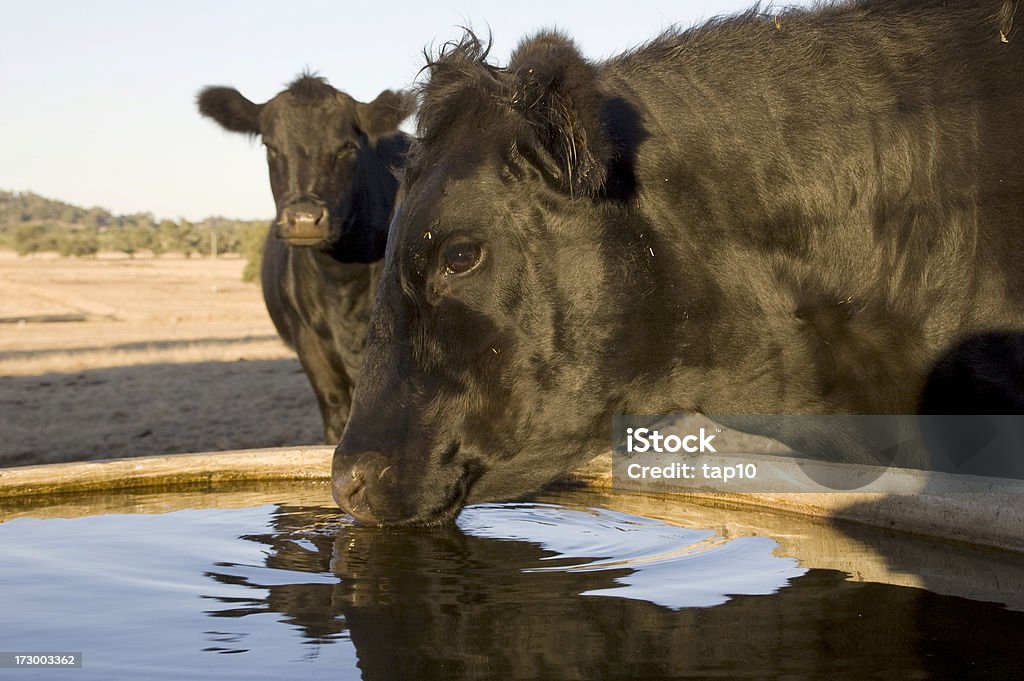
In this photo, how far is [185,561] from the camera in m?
4.23

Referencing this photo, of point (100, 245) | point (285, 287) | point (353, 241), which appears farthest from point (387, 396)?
point (100, 245)

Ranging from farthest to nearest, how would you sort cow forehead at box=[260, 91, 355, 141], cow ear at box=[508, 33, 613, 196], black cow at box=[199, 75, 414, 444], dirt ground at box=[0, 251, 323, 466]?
dirt ground at box=[0, 251, 323, 466], cow forehead at box=[260, 91, 355, 141], black cow at box=[199, 75, 414, 444], cow ear at box=[508, 33, 613, 196]

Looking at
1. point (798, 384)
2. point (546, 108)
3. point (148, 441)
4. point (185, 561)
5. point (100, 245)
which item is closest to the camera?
point (546, 108)

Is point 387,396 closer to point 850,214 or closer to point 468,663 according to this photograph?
point 468,663

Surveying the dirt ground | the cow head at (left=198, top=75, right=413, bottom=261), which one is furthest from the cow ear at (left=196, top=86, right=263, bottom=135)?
the dirt ground

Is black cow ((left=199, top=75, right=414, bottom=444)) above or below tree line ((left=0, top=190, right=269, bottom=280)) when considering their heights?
below

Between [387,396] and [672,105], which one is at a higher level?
[672,105]

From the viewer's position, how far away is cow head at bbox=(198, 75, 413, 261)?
8.49 m

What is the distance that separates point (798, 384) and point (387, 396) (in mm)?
1018

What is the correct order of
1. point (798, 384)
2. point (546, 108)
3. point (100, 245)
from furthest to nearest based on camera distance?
1. point (100, 245)
2. point (798, 384)
3. point (546, 108)

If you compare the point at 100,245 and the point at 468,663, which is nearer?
the point at 468,663

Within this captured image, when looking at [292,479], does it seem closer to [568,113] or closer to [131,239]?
[568,113]
